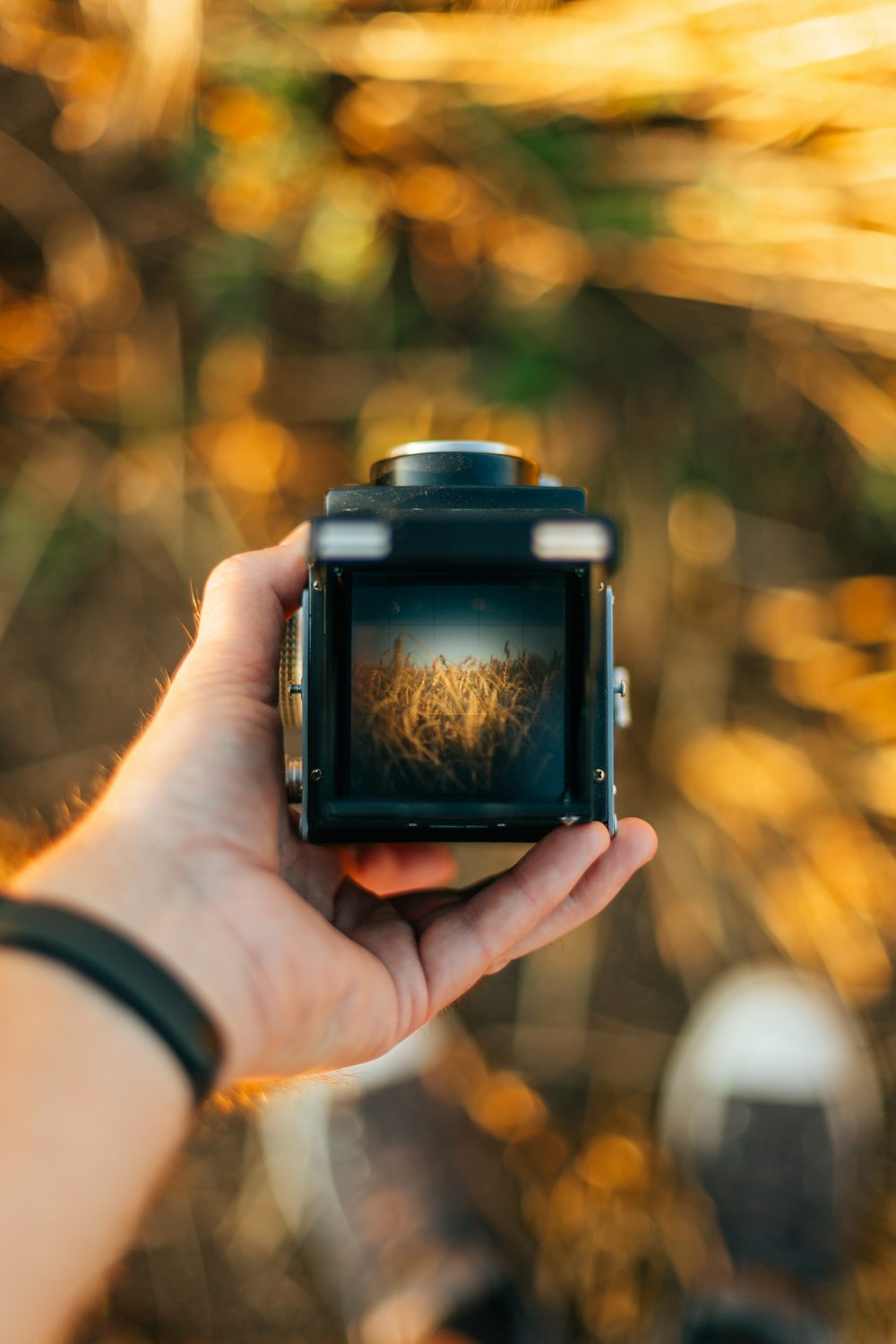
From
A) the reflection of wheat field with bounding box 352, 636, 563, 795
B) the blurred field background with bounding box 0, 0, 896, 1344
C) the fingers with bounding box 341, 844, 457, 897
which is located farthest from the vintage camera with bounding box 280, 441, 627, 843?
the blurred field background with bounding box 0, 0, 896, 1344

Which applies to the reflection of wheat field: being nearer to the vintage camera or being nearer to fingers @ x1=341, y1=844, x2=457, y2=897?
the vintage camera

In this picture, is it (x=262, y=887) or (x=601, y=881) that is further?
(x=601, y=881)

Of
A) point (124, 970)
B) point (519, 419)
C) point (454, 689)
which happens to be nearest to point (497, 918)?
point (454, 689)

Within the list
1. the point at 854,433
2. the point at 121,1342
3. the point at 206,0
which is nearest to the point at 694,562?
the point at 854,433

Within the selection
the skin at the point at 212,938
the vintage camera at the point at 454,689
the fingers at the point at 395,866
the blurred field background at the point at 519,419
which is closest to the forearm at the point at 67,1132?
the skin at the point at 212,938

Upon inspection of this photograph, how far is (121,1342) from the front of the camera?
139 centimetres

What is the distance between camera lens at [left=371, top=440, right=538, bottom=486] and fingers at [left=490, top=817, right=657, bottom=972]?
14.3 inches

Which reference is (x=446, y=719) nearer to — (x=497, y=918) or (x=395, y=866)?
(x=497, y=918)

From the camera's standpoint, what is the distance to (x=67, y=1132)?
23.6 inches

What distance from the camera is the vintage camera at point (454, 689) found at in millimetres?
743

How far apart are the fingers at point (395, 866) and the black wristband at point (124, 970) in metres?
0.32

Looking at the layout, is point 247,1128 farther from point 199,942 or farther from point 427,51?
point 427,51

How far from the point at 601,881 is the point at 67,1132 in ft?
1.68

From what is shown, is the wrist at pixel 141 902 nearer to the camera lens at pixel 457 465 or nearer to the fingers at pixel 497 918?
the fingers at pixel 497 918
